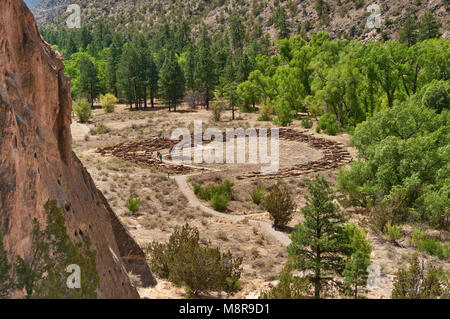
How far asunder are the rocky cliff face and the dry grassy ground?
427cm

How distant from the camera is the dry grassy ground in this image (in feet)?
52.5

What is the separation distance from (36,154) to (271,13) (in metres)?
104

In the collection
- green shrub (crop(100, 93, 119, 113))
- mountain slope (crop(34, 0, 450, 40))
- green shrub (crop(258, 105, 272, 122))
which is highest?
mountain slope (crop(34, 0, 450, 40))

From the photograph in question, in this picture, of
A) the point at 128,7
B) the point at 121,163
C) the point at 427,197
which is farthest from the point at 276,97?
the point at 128,7

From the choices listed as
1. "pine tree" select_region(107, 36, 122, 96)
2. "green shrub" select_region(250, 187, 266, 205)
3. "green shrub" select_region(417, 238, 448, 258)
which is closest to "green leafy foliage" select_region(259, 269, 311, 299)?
"green shrub" select_region(417, 238, 448, 258)

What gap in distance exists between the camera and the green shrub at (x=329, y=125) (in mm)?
44781

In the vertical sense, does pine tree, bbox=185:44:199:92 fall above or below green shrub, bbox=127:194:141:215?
above

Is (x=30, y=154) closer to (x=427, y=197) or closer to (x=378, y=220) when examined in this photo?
(x=378, y=220)

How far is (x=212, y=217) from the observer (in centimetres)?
2306

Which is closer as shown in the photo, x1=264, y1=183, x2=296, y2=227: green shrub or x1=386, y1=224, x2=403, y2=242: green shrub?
x1=386, y1=224, x2=403, y2=242: green shrub

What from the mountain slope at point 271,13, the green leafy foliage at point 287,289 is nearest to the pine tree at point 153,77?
the mountain slope at point 271,13

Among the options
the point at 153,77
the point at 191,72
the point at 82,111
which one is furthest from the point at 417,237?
the point at 153,77

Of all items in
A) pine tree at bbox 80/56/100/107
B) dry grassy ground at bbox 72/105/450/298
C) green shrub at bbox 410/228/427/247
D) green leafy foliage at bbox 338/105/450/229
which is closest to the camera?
dry grassy ground at bbox 72/105/450/298

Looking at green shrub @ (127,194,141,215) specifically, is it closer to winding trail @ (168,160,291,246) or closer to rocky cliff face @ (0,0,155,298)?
winding trail @ (168,160,291,246)
